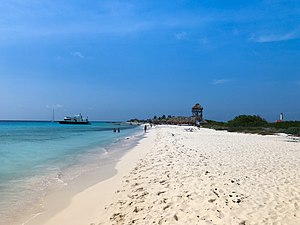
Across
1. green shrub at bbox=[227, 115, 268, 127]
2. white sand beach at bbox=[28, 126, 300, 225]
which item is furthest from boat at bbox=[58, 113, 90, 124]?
white sand beach at bbox=[28, 126, 300, 225]

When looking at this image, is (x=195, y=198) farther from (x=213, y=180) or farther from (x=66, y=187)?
(x=66, y=187)

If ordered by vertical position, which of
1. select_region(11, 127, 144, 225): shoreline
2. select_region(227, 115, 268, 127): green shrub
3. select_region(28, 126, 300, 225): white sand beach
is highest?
select_region(227, 115, 268, 127): green shrub

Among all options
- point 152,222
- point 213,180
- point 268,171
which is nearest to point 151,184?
point 213,180

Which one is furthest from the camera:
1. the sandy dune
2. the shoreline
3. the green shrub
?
the green shrub

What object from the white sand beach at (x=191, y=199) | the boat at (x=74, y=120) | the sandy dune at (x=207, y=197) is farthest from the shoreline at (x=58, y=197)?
the boat at (x=74, y=120)

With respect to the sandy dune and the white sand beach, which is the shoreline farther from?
the sandy dune

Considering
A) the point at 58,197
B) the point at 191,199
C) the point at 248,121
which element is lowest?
the point at 58,197

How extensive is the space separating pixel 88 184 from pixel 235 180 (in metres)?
4.72

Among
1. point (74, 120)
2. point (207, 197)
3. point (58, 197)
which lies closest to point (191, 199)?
point (207, 197)

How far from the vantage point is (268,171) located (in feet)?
32.1

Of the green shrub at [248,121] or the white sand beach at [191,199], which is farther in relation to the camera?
the green shrub at [248,121]

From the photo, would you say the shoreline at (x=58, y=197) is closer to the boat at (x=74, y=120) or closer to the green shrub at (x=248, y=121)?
the green shrub at (x=248, y=121)

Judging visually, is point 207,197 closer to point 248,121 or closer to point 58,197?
point 58,197

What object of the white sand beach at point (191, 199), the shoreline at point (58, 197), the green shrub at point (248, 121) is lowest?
the shoreline at point (58, 197)
